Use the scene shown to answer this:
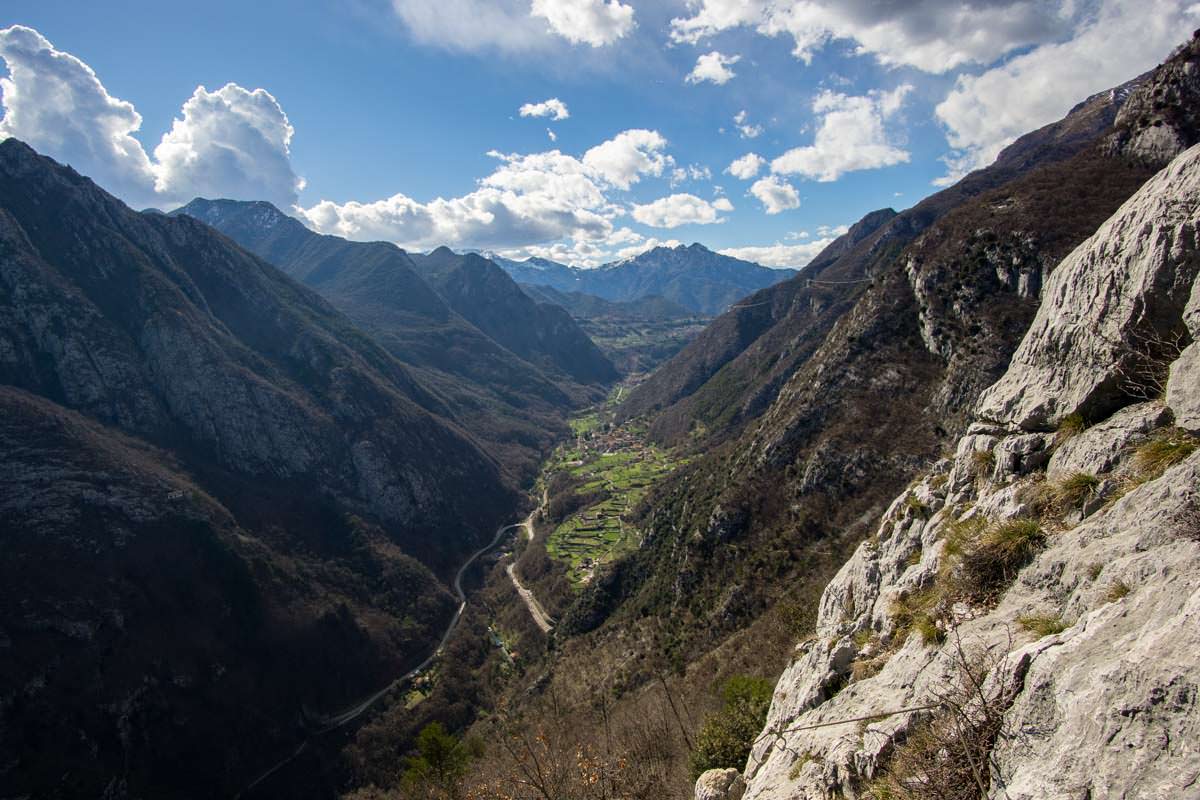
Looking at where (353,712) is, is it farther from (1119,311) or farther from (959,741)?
(1119,311)

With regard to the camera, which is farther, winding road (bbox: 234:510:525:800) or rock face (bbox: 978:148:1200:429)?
winding road (bbox: 234:510:525:800)

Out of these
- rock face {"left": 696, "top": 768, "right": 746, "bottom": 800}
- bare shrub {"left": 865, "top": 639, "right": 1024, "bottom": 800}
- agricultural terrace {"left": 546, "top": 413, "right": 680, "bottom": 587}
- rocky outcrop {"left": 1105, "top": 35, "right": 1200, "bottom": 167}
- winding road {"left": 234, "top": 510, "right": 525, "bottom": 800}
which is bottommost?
winding road {"left": 234, "top": 510, "right": 525, "bottom": 800}

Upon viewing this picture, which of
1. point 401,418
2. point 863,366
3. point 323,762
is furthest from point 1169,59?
point 401,418

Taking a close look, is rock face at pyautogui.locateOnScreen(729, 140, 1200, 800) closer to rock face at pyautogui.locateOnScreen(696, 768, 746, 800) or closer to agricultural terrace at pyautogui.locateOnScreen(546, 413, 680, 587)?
rock face at pyautogui.locateOnScreen(696, 768, 746, 800)

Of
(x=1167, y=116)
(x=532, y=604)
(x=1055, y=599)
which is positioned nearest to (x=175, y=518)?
(x=532, y=604)

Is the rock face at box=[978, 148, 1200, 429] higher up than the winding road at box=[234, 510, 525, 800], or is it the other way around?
the rock face at box=[978, 148, 1200, 429]

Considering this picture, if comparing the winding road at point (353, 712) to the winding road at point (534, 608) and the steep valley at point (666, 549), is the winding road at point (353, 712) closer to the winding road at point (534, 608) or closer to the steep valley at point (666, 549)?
the winding road at point (534, 608)

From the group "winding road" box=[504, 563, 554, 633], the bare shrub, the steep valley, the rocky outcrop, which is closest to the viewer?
the bare shrub

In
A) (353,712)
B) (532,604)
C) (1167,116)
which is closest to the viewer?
(1167,116)

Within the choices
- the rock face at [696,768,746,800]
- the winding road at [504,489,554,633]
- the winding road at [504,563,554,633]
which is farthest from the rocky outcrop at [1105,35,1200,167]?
the winding road at [504,489,554,633]
